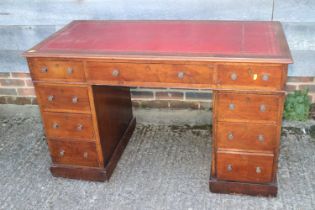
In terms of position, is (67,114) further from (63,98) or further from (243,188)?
(243,188)

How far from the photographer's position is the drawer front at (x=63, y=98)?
2252 millimetres

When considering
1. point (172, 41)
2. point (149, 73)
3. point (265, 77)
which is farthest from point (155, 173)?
point (265, 77)

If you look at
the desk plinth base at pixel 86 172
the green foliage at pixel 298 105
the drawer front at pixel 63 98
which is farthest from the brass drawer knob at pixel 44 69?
the green foliage at pixel 298 105

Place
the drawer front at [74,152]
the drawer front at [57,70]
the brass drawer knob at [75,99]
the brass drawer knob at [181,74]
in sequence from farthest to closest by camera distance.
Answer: the drawer front at [74,152], the brass drawer knob at [75,99], the drawer front at [57,70], the brass drawer knob at [181,74]

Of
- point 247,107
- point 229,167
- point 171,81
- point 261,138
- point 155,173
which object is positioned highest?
point 171,81

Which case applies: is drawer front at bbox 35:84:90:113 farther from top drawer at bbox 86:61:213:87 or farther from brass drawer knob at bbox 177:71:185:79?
brass drawer knob at bbox 177:71:185:79

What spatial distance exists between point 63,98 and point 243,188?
121 cm

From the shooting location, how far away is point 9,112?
3432 millimetres

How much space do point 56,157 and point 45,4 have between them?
3.76 feet

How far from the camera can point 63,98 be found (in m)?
2.29

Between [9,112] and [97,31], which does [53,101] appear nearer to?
[97,31]

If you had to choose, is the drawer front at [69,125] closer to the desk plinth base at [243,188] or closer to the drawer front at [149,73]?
the drawer front at [149,73]

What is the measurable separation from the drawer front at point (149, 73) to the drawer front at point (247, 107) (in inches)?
6.2

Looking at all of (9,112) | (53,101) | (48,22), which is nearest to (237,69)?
(53,101)
